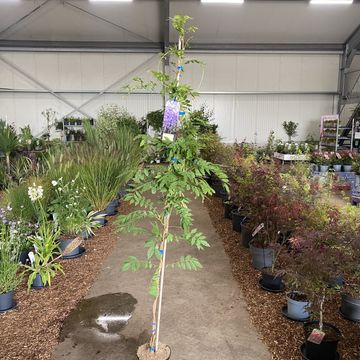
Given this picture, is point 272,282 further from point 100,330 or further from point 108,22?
point 108,22

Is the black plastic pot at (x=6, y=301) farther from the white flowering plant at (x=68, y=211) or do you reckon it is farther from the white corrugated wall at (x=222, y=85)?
the white corrugated wall at (x=222, y=85)

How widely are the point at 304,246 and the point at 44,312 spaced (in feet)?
6.44

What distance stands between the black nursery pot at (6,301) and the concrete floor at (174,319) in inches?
19.4

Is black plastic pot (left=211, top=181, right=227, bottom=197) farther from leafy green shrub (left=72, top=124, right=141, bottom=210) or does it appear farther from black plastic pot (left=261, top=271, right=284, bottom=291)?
black plastic pot (left=261, top=271, right=284, bottom=291)

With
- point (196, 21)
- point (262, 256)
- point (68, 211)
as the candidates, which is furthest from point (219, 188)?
point (196, 21)

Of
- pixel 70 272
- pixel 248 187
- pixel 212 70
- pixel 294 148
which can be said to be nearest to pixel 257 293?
pixel 248 187

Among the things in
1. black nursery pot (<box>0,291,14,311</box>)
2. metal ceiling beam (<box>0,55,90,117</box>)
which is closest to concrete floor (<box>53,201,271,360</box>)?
black nursery pot (<box>0,291,14,311</box>)

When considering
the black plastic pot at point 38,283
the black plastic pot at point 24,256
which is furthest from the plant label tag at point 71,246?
the black plastic pot at point 38,283

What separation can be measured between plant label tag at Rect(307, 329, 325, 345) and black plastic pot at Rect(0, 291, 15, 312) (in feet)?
7.06

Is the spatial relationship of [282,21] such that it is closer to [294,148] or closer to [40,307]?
[294,148]

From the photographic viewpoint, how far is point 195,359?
7.32ft

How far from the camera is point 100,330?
2.54 meters

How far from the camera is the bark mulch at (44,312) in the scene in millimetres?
2312

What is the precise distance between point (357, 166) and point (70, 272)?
7.09 m
